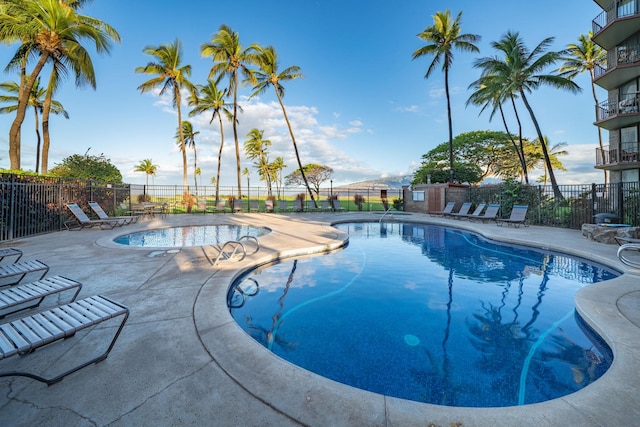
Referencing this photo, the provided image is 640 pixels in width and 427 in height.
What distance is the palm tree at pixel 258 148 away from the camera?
1412 inches

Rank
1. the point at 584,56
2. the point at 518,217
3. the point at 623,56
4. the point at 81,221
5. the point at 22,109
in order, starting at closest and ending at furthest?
the point at 81,221 < the point at 22,109 < the point at 518,217 < the point at 623,56 < the point at 584,56

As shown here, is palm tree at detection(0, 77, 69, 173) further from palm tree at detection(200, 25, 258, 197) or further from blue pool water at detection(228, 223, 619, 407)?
blue pool water at detection(228, 223, 619, 407)

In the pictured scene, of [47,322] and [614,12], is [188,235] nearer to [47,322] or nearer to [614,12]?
[47,322]

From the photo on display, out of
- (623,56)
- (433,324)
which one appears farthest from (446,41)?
(433,324)

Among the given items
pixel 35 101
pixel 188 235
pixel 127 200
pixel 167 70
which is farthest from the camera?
pixel 35 101

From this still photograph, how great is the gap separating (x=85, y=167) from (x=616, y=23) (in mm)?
29805

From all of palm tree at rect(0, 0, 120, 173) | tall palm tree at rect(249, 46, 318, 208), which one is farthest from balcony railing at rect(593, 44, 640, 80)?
palm tree at rect(0, 0, 120, 173)

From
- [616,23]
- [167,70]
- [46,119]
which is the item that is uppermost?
[167,70]

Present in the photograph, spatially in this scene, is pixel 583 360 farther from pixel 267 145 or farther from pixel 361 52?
pixel 267 145

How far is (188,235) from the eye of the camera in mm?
9086

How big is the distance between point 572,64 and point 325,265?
2927cm

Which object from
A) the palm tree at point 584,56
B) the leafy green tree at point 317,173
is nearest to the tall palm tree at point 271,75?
the palm tree at point 584,56

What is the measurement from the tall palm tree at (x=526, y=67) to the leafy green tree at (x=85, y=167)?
25.1 m

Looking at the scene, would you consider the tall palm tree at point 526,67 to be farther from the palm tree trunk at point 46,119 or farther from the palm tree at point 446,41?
the palm tree trunk at point 46,119
